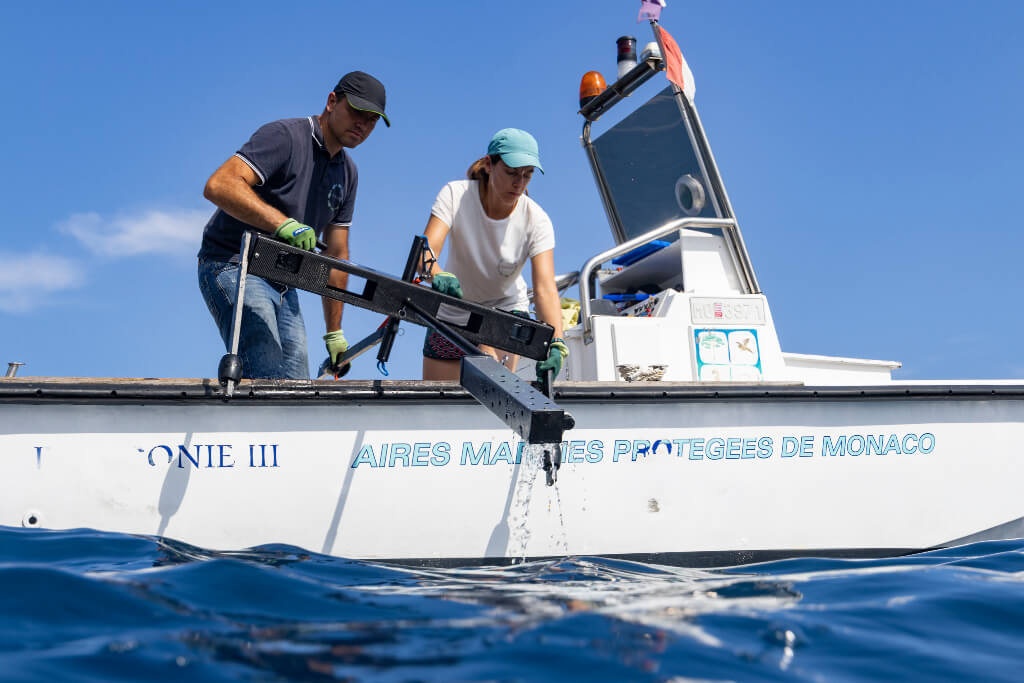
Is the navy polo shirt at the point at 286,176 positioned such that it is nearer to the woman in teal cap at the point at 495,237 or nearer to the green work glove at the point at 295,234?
the green work glove at the point at 295,234

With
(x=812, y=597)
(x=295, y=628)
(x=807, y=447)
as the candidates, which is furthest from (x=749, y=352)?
(x=295, y=628)

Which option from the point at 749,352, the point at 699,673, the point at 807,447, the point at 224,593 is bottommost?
the point at 699,673

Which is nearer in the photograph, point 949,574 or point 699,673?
point 699,673

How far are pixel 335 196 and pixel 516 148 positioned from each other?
39.4 inches

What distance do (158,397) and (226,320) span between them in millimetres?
574

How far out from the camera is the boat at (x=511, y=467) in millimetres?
3256

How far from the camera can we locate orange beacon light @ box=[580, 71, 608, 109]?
6.41 meters

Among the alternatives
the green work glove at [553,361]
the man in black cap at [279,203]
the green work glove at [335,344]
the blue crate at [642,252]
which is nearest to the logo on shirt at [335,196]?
the man in black cap at [279,203]

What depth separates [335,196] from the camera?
13.6ft

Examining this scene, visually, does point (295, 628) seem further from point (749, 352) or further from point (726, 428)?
point (749, 352)

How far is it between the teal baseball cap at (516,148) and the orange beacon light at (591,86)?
9.21 feet

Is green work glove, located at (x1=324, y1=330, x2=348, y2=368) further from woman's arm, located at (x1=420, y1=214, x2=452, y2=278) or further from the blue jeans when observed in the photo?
woman's arm, located at (x1=420, y1=214, x2=452, y2=278)

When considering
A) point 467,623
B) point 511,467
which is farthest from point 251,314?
point 467,623

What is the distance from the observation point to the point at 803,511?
12.4 ft
